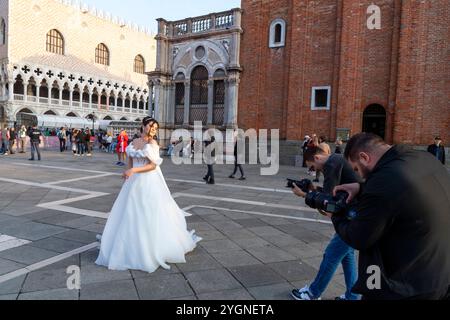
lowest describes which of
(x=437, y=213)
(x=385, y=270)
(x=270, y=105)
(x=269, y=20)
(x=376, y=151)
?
(x=385, y=270)

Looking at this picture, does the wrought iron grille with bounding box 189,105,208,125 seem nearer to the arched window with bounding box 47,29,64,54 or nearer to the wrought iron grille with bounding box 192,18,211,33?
the wrought iron grille with bounding box 192,18,211,33

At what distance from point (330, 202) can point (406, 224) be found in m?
0.48

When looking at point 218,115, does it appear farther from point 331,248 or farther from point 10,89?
point 10,89

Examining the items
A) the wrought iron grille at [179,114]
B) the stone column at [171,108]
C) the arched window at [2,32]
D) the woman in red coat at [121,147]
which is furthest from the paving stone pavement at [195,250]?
the arched window at [2,32]

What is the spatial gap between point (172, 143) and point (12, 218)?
1545cm

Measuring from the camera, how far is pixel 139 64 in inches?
2406

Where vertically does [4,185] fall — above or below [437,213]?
below

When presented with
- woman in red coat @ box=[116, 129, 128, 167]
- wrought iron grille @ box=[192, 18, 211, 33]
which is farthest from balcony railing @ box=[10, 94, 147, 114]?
woman in red coat @ box=[116, 129, 128, 167]

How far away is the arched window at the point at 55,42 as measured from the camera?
46219 mm
